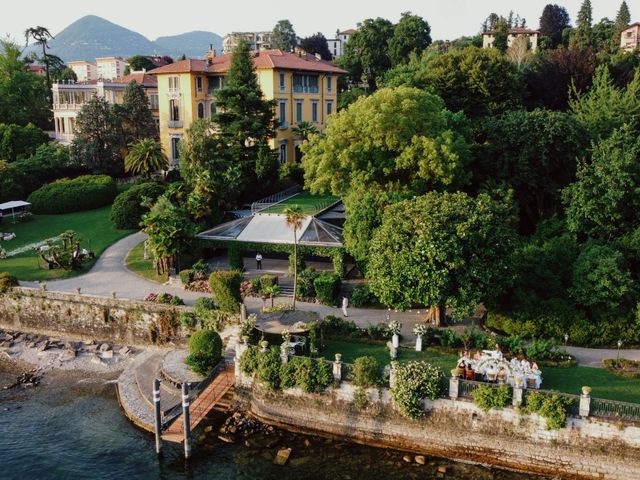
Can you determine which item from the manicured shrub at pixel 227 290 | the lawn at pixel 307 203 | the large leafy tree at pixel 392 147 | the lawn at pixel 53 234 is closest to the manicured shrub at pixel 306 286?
the manicured shrub at pixel 227 290

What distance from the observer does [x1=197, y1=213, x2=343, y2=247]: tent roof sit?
117 ft

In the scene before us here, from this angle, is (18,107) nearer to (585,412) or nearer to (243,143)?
Result: (243,143)

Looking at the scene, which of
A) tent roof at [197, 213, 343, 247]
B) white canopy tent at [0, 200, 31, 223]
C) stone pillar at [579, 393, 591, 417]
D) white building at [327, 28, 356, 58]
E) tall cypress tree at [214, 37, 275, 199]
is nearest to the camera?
stone pillar at [579, 393, 591, 417]

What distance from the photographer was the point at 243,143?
47188mm

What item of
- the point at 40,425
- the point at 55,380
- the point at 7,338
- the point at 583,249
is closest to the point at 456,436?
the point at 583,249

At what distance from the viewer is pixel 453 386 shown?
72.9ft

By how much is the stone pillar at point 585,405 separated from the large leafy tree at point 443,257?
6.27 metres

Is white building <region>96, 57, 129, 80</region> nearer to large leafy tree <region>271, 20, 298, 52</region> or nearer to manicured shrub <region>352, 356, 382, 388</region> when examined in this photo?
large leafy tree <region>271, 20, 298, 52</region>

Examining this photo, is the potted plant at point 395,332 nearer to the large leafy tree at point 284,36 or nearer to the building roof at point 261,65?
the building roof at point 261,65

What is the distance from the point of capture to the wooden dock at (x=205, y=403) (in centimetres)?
2298

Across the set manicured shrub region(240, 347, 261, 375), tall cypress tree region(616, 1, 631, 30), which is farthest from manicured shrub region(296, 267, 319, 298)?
tall cypress tree region(616, 1, 631, 30)

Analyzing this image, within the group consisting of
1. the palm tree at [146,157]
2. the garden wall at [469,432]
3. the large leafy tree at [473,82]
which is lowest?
the garden wall at [469,432]

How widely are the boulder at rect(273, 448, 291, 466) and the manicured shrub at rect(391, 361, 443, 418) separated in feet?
14.8

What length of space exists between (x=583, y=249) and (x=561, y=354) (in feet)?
22.4
